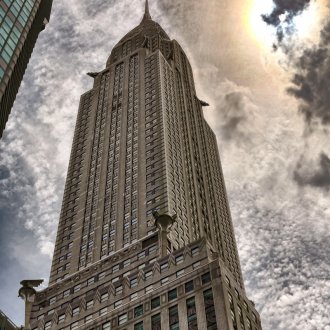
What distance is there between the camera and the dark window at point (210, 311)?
76.6 m

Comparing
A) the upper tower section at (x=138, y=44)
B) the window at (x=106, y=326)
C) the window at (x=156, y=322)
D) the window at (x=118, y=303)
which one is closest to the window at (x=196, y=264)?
the window at (x=156, y=322)

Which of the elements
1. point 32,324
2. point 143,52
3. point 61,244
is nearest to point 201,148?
point 143,52

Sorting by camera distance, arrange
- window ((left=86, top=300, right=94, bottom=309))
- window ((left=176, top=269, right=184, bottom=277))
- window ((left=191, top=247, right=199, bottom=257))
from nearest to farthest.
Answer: window ((left=176, top=269, right=184, bottom=277))
window ((left=191, top=247, right=199, bottom=257))
window ((left=86, top=300, right=94, bottom=309))

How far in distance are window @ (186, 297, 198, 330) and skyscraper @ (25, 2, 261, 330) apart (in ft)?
0.52

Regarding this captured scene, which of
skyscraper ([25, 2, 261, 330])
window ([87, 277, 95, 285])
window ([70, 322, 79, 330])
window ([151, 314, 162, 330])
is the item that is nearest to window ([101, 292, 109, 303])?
skyscraper ([25, 2, 261, 330])

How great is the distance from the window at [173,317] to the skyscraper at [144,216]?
6.5 inches

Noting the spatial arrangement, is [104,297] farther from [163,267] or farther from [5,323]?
[5,323]

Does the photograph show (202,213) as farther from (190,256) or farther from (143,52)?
(143,52)

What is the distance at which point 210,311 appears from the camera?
257 ft

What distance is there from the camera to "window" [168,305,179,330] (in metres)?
79.6

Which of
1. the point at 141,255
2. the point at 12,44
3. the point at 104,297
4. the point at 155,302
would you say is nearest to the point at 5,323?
the point at 12,44

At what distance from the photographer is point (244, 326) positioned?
268 feet

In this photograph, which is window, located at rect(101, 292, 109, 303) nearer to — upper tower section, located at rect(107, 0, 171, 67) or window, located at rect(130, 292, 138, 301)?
window, located at rect(130, 292, 138, 301)

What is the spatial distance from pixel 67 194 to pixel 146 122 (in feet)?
83.1
